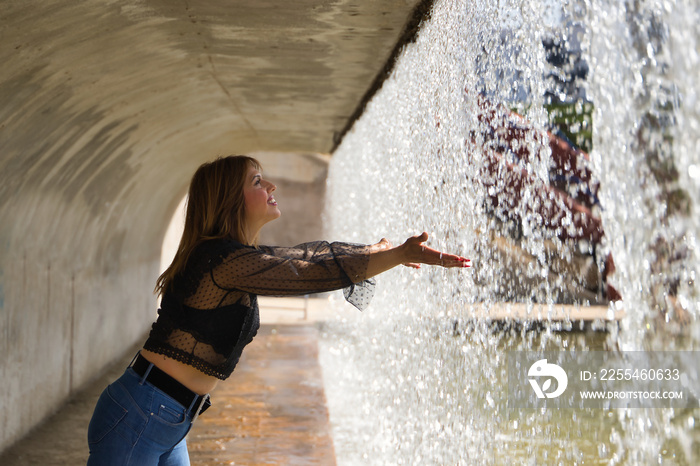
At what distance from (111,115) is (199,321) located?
12.8ft

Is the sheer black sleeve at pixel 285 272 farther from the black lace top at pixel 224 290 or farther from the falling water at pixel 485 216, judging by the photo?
the falling water at pixel 485 216

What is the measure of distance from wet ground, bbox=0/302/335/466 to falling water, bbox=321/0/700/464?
274 millimetres

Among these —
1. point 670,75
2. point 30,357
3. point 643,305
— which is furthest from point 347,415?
point 670,75

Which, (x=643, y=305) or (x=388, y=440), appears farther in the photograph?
(x=388, y=440)

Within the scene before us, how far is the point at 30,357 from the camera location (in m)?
5.95

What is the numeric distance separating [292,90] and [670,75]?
5161mm

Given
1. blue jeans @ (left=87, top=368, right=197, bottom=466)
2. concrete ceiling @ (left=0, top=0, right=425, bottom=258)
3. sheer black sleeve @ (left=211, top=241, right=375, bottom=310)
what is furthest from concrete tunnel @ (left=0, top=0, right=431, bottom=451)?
blue jeans @ (left=87, top=368, right=197, bottom=466)

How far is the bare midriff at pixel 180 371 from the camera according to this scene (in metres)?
2.49

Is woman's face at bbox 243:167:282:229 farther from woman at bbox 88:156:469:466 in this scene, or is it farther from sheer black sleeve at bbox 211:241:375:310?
sheer black sleeve at bbox 211:241:375:310

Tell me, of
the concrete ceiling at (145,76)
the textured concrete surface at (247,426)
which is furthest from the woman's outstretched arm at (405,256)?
the textured concrete surface at (247,426)

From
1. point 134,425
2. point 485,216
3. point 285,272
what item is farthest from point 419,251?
point 485,216

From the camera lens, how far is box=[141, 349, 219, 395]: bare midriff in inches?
98.1

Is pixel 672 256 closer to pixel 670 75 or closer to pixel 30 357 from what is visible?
pixel 670 75

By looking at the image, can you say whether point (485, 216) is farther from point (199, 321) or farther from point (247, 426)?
point (247, 426)
